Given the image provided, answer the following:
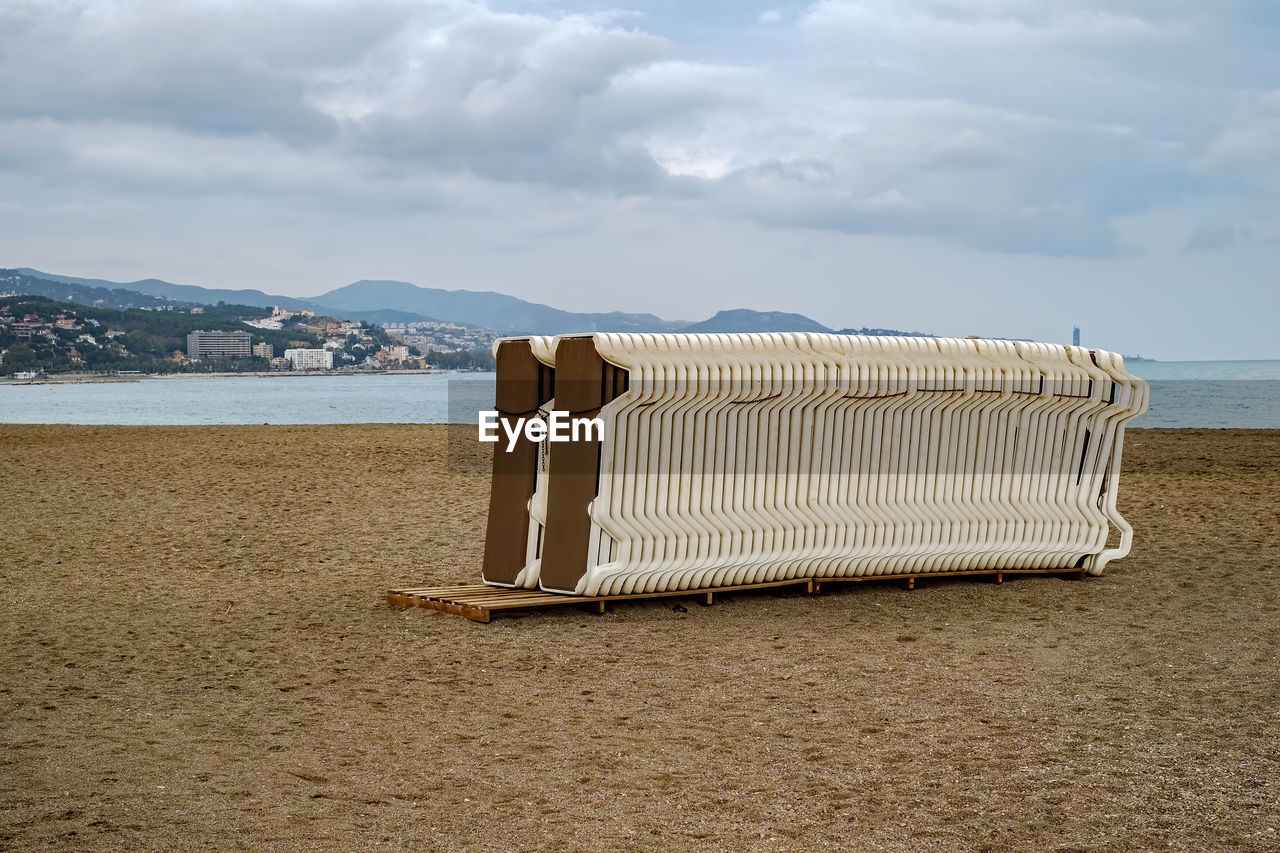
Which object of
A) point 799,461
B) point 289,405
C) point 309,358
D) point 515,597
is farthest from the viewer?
point 309,358

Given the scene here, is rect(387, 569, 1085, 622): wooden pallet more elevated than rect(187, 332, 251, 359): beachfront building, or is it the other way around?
rect(187, 332, 251, 359): beachfront building

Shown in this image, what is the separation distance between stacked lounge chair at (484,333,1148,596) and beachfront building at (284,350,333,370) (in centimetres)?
9031

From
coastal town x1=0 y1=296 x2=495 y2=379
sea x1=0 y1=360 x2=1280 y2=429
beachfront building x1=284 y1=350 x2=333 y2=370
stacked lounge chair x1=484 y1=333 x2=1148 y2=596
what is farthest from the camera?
beachfront building x1=284 y1=350 x2=333 y2=370

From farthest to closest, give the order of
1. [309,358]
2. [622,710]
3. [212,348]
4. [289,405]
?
[309,358] < [212,348] < [289,405] < [622,710]

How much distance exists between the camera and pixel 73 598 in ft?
27.8

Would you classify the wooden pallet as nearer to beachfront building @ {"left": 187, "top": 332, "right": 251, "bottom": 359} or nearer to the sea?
the sea

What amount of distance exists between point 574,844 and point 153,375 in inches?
3676

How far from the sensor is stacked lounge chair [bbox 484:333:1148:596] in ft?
25.2

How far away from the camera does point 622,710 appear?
5641mm
